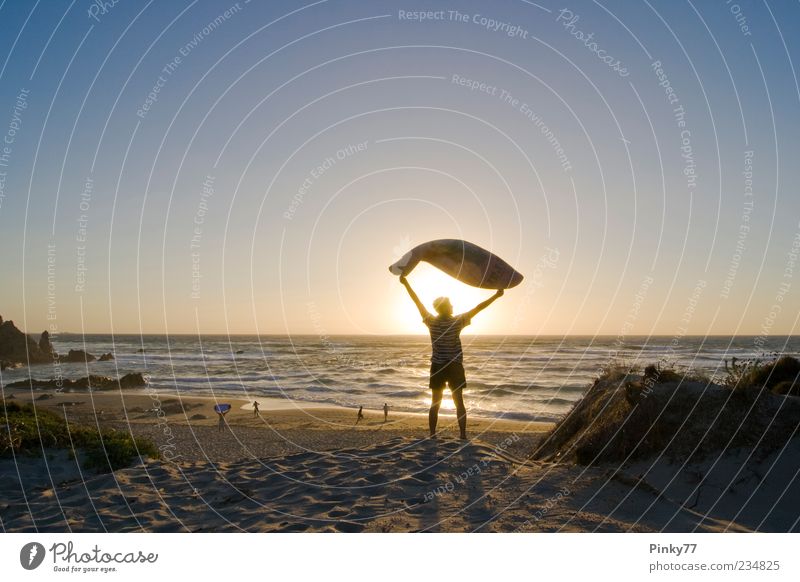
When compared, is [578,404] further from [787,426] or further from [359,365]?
[359,365]

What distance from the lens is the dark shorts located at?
10.0 metres

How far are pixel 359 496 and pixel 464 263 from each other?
4763 millimetres

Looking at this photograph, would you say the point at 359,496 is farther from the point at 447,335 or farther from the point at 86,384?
the point at 86,384

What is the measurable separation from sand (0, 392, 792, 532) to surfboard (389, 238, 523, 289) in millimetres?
2903

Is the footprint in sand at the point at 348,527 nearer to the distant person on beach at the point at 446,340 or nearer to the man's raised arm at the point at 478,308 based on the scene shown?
the distant person on beach at the point at 446,340

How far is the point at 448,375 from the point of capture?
10.0 meters

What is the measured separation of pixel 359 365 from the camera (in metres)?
59.9

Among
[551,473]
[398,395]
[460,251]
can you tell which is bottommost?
[398,395]

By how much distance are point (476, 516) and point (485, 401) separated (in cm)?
2635

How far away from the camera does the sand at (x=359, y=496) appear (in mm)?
6434

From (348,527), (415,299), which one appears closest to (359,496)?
(348,527)

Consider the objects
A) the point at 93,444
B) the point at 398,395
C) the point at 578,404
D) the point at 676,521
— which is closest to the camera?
the point at 676,521

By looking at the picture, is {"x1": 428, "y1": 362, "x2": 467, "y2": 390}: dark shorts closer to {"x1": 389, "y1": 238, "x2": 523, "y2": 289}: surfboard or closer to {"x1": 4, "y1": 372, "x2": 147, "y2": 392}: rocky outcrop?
{"x1": 389, "y1": 238, "x2": 523, "y2": 289}: surfboard

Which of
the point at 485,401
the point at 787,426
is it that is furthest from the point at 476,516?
the point at 485,401
